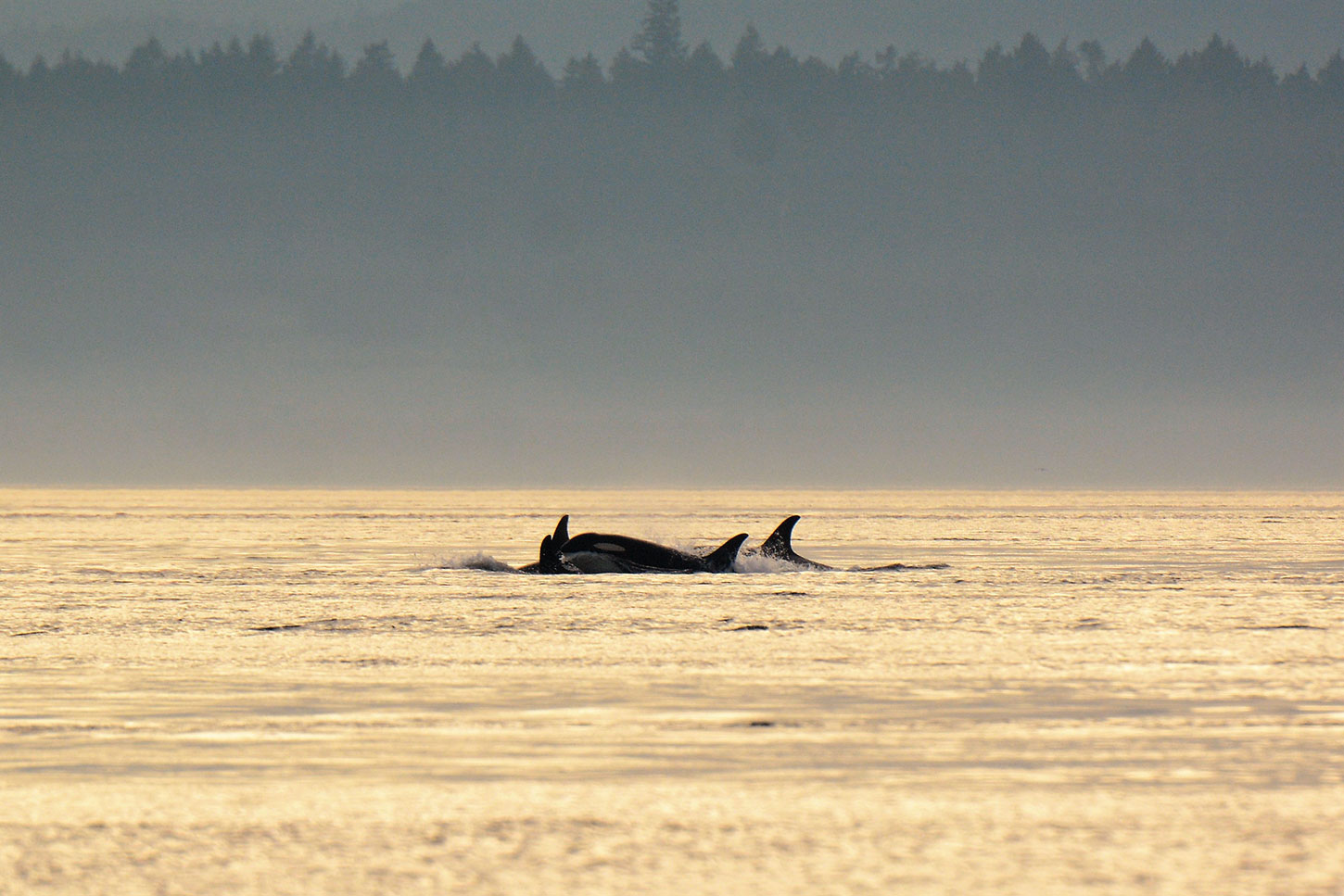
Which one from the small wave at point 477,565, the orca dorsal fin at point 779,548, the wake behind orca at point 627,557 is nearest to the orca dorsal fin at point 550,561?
the wake behind orca at point 627,557

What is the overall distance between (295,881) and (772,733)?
157 inches

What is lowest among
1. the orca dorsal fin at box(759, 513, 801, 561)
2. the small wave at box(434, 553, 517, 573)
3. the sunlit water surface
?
the sunlit water surface

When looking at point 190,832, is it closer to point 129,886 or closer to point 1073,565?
point 129,886

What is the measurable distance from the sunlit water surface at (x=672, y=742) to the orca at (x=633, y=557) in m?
4.83

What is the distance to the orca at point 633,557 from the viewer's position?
90.5ft

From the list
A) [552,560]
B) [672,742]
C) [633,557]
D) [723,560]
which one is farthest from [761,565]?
[672,742]

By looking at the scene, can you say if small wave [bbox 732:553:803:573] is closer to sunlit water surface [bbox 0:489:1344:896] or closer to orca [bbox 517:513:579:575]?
orca [bbox 517:513:579:575]

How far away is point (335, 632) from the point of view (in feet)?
55.8

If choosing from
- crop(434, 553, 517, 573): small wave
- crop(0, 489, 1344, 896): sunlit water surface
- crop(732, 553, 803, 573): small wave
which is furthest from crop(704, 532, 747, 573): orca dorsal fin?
crop(0, 489, 1344, 896): sunlit water surface

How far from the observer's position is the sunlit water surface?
7055 millimetres

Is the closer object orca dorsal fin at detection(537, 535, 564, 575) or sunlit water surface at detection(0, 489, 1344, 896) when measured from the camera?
sunlit water surface at detection(0, 489, 1344, 896)

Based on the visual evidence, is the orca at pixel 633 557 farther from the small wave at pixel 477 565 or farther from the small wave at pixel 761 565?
the small wave at pixel 477 565

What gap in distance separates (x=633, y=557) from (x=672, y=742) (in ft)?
58.8

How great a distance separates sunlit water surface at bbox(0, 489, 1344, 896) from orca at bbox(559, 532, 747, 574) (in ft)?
15.8
